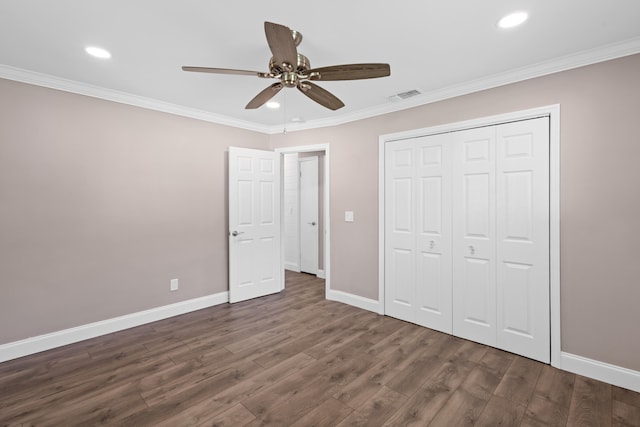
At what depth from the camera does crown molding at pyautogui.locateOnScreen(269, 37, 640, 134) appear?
87.5 inches

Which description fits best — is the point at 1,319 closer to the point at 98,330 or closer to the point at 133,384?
the point at 98,330

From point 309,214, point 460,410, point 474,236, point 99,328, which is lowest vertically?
point 460,410

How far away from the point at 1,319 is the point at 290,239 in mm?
4123

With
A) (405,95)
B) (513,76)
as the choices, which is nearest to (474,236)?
(513,76)

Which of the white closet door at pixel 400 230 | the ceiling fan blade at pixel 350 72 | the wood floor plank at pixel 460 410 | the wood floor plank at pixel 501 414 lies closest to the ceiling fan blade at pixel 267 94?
the ceiling fan blade at pixel 350 72

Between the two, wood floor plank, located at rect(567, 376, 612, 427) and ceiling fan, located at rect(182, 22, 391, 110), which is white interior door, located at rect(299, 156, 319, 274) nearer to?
ceiling fan, located at rect(182, 22, 391, 110)

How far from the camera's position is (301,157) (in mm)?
5805

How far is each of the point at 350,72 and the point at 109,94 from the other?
8.87ft

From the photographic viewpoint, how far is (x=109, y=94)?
122 inches

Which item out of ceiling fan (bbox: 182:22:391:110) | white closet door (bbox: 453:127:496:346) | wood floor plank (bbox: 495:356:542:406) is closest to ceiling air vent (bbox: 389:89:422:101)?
white closet door (bbox: 453:127:496:346)

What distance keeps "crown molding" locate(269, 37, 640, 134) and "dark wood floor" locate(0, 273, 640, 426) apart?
8.22ft

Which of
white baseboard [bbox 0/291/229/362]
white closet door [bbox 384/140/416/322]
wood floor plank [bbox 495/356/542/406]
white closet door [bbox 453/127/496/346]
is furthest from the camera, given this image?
white closet door [bbox 384/140/416/322]

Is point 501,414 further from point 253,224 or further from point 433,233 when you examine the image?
point 253,224

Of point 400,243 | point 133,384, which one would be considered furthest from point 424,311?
point 133,384
